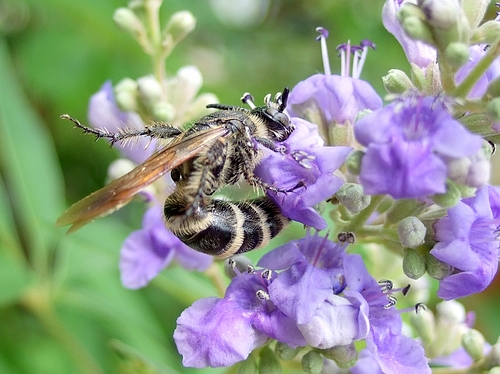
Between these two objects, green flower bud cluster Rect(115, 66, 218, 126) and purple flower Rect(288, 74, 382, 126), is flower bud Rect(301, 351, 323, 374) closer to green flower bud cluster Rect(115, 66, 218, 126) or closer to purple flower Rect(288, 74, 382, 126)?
purple flower Rect(288, 74, 382, 126)

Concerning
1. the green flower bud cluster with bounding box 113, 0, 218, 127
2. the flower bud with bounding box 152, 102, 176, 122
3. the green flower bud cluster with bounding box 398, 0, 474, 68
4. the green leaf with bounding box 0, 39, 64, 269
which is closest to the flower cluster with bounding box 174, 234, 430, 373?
the green flower bud cluster with bounding box 398, 0, 474, 68

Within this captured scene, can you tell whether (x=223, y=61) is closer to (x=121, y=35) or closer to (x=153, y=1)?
(x=121, y=35)

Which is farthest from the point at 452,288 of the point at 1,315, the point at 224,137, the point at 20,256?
the point at 1,315

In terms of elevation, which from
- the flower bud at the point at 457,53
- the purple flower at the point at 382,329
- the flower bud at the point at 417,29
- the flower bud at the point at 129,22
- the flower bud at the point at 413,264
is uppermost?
the flower bud at the point at 417,29

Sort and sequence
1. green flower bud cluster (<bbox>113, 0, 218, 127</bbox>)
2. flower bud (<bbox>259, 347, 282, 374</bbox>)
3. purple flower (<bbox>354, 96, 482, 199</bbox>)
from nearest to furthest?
purple flower (<bbox>354, 96, 482, 199</bbox>), flower bud (<bbox>259, 347, 282, 374</bbox>), green flower bud cluster (<bbox>113, 0, 218, 127</bbox>)

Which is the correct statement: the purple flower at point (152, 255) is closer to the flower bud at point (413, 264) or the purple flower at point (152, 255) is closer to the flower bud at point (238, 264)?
the flower bud at point (238, 264)

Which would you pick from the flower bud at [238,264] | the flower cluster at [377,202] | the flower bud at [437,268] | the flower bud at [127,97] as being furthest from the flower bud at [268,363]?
the flower bud at [127,97]
